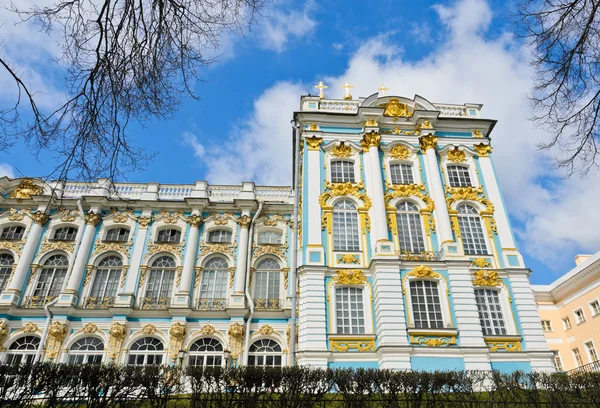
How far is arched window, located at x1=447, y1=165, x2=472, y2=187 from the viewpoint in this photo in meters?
21.8

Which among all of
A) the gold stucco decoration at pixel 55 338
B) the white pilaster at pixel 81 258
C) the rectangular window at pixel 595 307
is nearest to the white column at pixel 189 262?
the white pilaster at pixel 81 258

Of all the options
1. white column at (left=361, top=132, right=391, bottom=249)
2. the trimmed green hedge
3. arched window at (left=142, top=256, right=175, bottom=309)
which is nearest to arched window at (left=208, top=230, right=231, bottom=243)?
arched window at (left=142, top=256, right=175, bottom=309)

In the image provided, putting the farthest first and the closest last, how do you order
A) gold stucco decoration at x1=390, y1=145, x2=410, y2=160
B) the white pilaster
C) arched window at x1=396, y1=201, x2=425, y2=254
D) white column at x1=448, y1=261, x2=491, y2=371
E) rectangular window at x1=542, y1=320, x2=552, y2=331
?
rectangular window at x1=542, y1=320, x2=552, y2=331 → the white pilaster → gold stucco decoration at x1=390, y1=145, x2=410, y2=160 → arched window at x1=396, y1=201, x2=425, y2=254 → white column at x1=448, y1=261, x2=491, y2=371

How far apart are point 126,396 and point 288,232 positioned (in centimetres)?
1681

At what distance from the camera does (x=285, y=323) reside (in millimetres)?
22578

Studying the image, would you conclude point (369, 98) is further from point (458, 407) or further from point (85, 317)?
point (85, 317)

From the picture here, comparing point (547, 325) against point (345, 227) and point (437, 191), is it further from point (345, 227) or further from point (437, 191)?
point (345, 227)

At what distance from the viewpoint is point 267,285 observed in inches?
948

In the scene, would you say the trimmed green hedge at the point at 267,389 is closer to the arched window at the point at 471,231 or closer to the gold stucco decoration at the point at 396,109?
the arched window at the point at 471,231

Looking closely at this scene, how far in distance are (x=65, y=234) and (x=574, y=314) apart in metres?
32.7

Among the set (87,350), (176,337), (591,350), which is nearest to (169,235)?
(176,337)

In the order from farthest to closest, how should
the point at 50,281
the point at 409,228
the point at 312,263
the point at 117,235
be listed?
the point at 117,235 → the point at 50,281 → the point at 409,228 → the point at 312,263

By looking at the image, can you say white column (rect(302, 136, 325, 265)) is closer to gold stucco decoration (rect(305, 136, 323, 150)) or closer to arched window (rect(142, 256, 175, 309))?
gold stucco decoration (rect(305, 136, 323, 150))

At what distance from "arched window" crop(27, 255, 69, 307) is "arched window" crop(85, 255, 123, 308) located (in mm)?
1780
